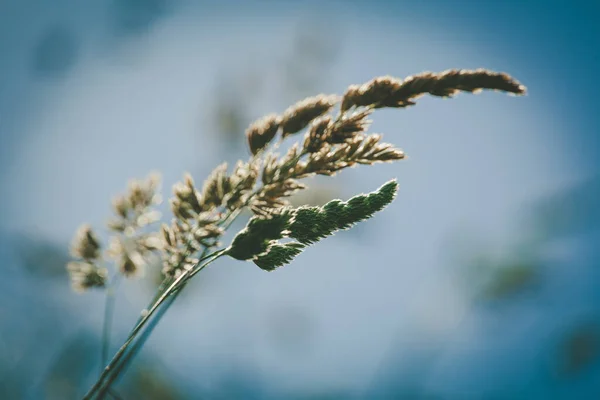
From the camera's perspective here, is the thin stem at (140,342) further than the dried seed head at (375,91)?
No

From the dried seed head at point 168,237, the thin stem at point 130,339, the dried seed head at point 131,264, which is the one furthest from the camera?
the dried seed head at point 131,264

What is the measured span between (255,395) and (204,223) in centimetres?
1756

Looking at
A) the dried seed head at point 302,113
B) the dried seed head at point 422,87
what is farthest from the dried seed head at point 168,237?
the dried seed head at point 422,87

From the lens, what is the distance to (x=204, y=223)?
3.43 ft

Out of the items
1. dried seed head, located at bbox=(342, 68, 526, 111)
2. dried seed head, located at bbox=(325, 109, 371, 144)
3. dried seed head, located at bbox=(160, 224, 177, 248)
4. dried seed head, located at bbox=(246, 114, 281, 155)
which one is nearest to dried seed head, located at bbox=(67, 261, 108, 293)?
dried seed head, located at bbox=(160, 224, 177, 248)

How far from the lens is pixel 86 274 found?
1.25 meters

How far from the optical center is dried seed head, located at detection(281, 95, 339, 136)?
3.80ft

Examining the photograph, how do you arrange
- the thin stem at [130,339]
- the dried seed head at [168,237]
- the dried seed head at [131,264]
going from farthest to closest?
the dried seed head at [131,264], the dried seed head at [168,237], the thin stem at [130,339]

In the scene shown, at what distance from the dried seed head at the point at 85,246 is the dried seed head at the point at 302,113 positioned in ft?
2.41

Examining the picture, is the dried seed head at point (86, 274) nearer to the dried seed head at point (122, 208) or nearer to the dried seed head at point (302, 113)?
the dried seed head at point (122, 208)

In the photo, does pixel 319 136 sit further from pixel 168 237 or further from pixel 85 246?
pixel 85 246

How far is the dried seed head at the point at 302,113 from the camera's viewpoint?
1.16 meters

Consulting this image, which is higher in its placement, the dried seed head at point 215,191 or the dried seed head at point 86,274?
the dried seed head at point 215,191

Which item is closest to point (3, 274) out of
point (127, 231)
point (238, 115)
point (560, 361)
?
point (238, 115)
